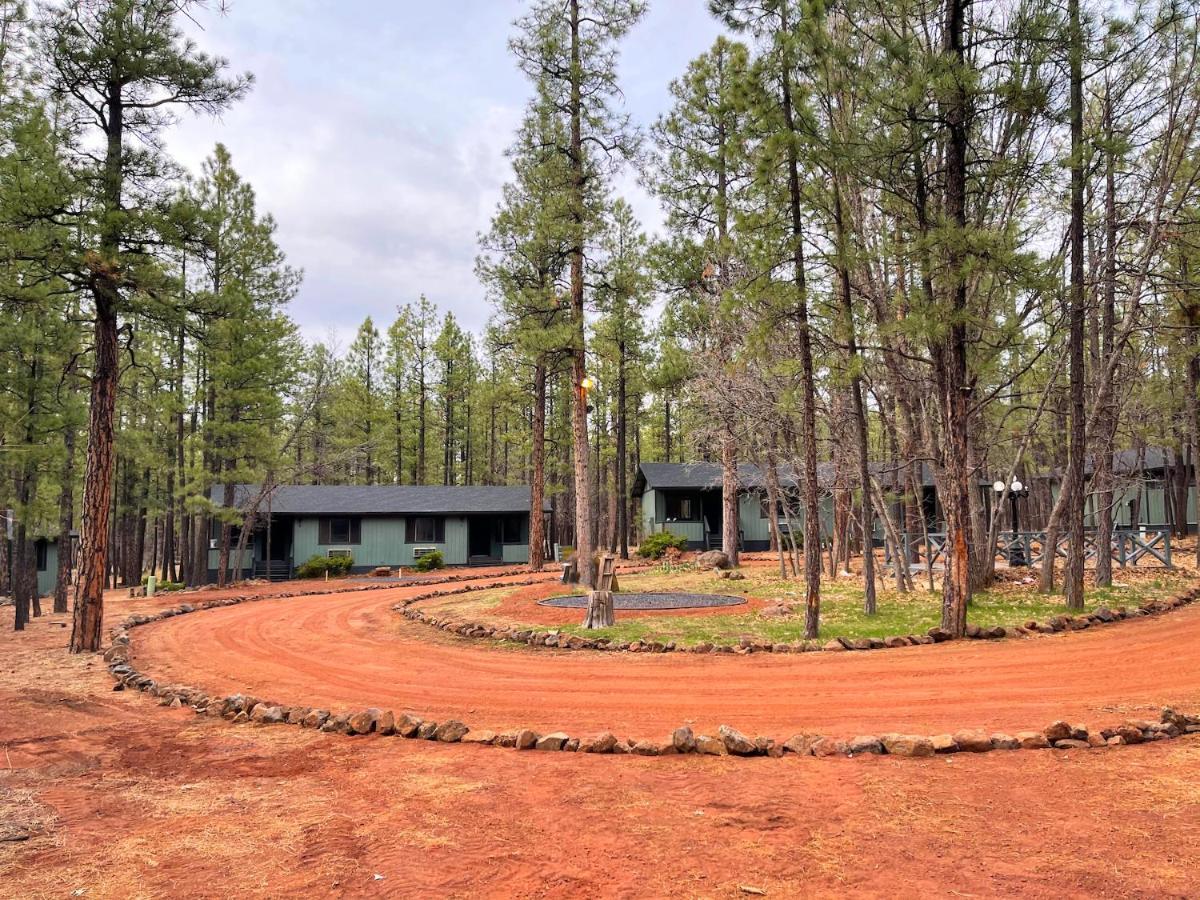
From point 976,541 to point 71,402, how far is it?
19808 millimetres

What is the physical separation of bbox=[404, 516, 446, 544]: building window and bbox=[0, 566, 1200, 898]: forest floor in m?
21.6

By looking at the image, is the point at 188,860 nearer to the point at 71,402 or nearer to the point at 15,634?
Answer: the point at 15,634

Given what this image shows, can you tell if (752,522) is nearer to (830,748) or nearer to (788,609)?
(788,609)

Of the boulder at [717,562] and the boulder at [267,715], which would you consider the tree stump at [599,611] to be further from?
the boulder at [717,562]

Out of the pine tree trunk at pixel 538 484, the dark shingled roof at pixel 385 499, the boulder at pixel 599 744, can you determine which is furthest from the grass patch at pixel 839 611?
the dark shingled roof at pixel 385 499

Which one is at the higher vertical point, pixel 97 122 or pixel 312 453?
pixel 97 122

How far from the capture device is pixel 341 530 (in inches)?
1179

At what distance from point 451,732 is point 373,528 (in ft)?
82.6

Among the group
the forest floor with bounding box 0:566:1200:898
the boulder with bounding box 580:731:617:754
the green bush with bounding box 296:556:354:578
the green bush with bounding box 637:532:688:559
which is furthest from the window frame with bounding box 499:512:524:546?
the boulder with bounding box 580:731:617:754

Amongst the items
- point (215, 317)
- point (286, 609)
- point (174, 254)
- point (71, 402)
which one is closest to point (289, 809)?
point (215, 317)

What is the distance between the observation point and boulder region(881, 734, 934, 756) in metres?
5.41

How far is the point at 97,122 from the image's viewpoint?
11859mm

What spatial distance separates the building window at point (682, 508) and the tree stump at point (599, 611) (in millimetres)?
22421

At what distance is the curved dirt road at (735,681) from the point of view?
652cm
